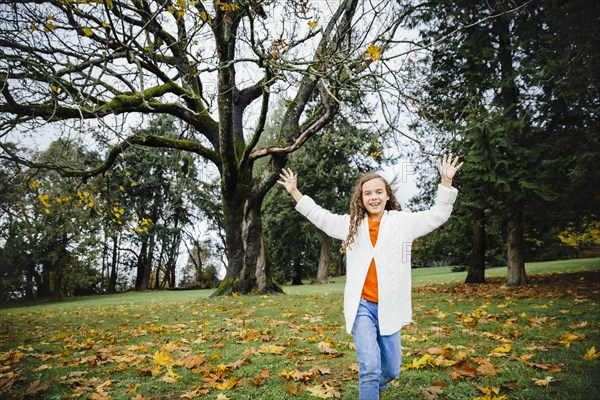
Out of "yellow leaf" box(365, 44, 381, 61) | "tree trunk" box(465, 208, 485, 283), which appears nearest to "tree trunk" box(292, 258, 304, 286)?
"tree trunk" box(465, 208, 485, 283)

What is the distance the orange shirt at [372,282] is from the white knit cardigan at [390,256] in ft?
0.19

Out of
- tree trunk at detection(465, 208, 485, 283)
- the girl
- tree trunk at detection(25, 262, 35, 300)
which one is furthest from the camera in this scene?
tree trunk at detection(25, 262, 35, 300)

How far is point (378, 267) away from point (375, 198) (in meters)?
0.61

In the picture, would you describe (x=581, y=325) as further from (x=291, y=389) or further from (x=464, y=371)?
(x=291, y=389)

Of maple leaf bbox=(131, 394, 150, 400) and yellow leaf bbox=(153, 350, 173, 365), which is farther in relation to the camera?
yellow leaf bbox=(153, 350, 173, 365)

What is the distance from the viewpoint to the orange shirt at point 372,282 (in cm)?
306

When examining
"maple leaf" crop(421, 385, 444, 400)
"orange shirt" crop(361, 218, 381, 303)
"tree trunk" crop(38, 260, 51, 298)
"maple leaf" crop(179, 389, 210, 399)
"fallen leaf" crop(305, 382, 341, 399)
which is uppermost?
"orange shirt" crop(361, 218, 381, 303)

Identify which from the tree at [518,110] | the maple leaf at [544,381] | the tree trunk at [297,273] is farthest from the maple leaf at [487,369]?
the tree trunk at [297,273]

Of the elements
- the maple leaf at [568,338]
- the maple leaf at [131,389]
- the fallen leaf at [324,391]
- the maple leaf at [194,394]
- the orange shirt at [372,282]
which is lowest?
the maple leaf at [131,389]

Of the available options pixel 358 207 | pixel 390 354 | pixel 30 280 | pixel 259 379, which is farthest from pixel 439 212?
pixel 30 280

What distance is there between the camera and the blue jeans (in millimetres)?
2777

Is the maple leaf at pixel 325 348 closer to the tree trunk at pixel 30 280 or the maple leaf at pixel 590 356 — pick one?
the maple leaf at pixel 590 356

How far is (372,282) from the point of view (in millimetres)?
3129

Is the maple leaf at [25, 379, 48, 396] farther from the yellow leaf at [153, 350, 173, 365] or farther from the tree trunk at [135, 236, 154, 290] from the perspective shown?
the tree trunk at [135, 236, 154, 290]
